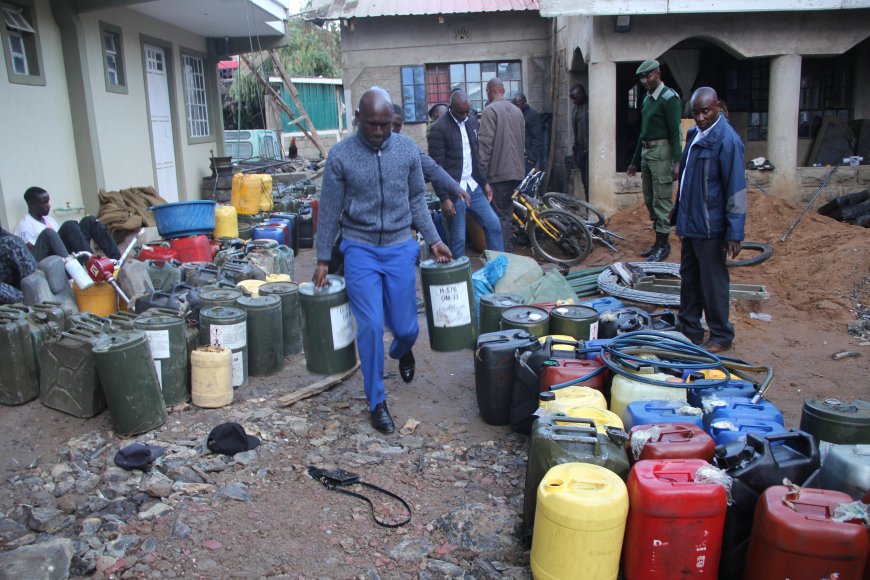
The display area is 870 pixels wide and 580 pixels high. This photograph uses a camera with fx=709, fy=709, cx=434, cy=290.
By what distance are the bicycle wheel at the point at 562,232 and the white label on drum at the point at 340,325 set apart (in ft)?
16.2

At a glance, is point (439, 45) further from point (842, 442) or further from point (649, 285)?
point (842, 442)

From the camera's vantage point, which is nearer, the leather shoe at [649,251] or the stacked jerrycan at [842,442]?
the stacked jerrycan at [842,442]

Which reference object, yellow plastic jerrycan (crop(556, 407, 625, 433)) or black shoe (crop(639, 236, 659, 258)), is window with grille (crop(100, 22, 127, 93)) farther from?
yellow plastic jerrycan (crop(556, 407, 625, 433))

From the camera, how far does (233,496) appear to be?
12.6 ft

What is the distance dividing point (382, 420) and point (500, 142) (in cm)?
512

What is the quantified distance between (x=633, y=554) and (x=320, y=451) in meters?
2.16

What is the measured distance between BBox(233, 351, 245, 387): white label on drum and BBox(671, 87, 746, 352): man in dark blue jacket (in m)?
3.62

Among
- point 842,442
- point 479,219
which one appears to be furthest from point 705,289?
point 479,219

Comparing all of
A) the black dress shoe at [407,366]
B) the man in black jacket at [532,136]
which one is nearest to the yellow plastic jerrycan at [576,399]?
the black dress shoe at [407,366]

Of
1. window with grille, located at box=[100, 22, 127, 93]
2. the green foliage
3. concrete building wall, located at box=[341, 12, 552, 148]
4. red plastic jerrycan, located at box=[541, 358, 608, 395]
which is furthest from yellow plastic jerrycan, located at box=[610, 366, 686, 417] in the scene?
the green foliage

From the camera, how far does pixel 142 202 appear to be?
10.5 m

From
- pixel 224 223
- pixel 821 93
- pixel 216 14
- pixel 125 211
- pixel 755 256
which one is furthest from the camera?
pixel 821 93

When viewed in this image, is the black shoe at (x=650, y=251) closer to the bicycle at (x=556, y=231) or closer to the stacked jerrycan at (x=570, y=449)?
the bicycle at (x=556, y=231)

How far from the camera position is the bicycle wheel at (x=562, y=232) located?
31.0 ft
